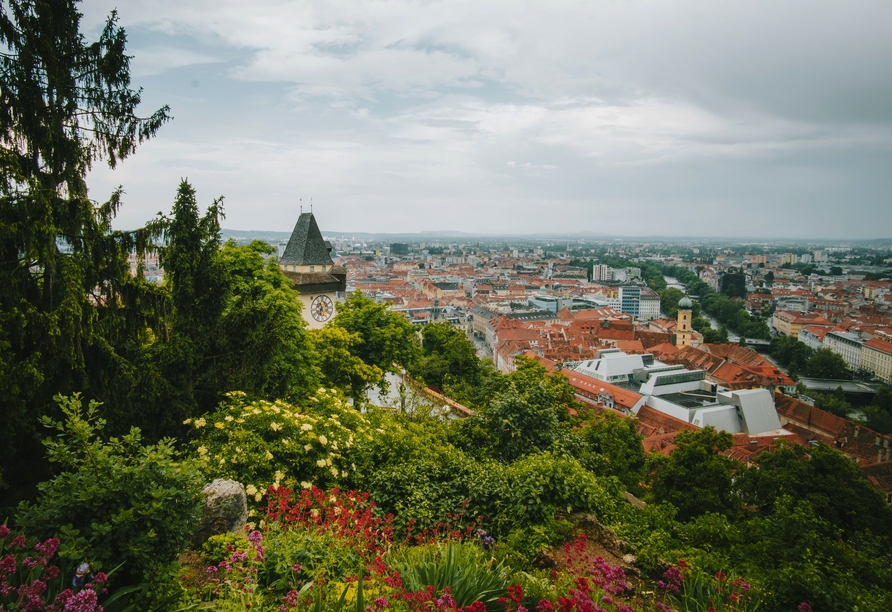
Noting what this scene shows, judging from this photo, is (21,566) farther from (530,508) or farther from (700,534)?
Result: (700,534)

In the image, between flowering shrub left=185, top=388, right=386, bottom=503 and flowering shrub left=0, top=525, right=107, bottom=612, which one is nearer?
flowering shrub left=0, top=525, right=107, bottom=612

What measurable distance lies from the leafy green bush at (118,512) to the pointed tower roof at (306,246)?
19.8 metres

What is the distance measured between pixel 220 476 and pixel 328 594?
302 cm

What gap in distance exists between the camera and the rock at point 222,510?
5.43 m

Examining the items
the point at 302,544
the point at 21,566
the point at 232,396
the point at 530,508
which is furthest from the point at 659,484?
the point at 21,566

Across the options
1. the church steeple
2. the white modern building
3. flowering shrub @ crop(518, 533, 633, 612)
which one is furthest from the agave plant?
the white modern building

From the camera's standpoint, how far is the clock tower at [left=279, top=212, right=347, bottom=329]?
2180 cm

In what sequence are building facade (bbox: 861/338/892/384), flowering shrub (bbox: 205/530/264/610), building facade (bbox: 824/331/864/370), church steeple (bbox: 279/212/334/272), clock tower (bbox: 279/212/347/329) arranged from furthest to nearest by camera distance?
building facade (bbox: 824/331/864/370) → building facade (bbox: 861/338/892/384) → church steeple (bbox: 279/212/334/272) → clock tower (bbox: 279/212/347/329) → flowering shrub (bbox: 205/530/264/610)

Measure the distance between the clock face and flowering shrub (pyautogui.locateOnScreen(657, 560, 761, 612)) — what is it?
18394 millimetres

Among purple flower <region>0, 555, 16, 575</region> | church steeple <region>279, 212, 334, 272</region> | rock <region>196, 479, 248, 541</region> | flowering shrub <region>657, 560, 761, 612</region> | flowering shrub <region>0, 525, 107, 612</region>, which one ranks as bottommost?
flowering shrub <region>657, 560, 761, 612</region>

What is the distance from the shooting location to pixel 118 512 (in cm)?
397

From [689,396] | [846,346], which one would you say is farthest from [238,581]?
[846,346]

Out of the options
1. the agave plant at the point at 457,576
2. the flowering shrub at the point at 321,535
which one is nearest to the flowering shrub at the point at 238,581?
the flowering shrub at the point at 321,535

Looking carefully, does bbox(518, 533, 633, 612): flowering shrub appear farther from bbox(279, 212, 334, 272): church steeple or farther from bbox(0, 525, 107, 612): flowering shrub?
bbox(279, 212, 334, 272): church steeple
